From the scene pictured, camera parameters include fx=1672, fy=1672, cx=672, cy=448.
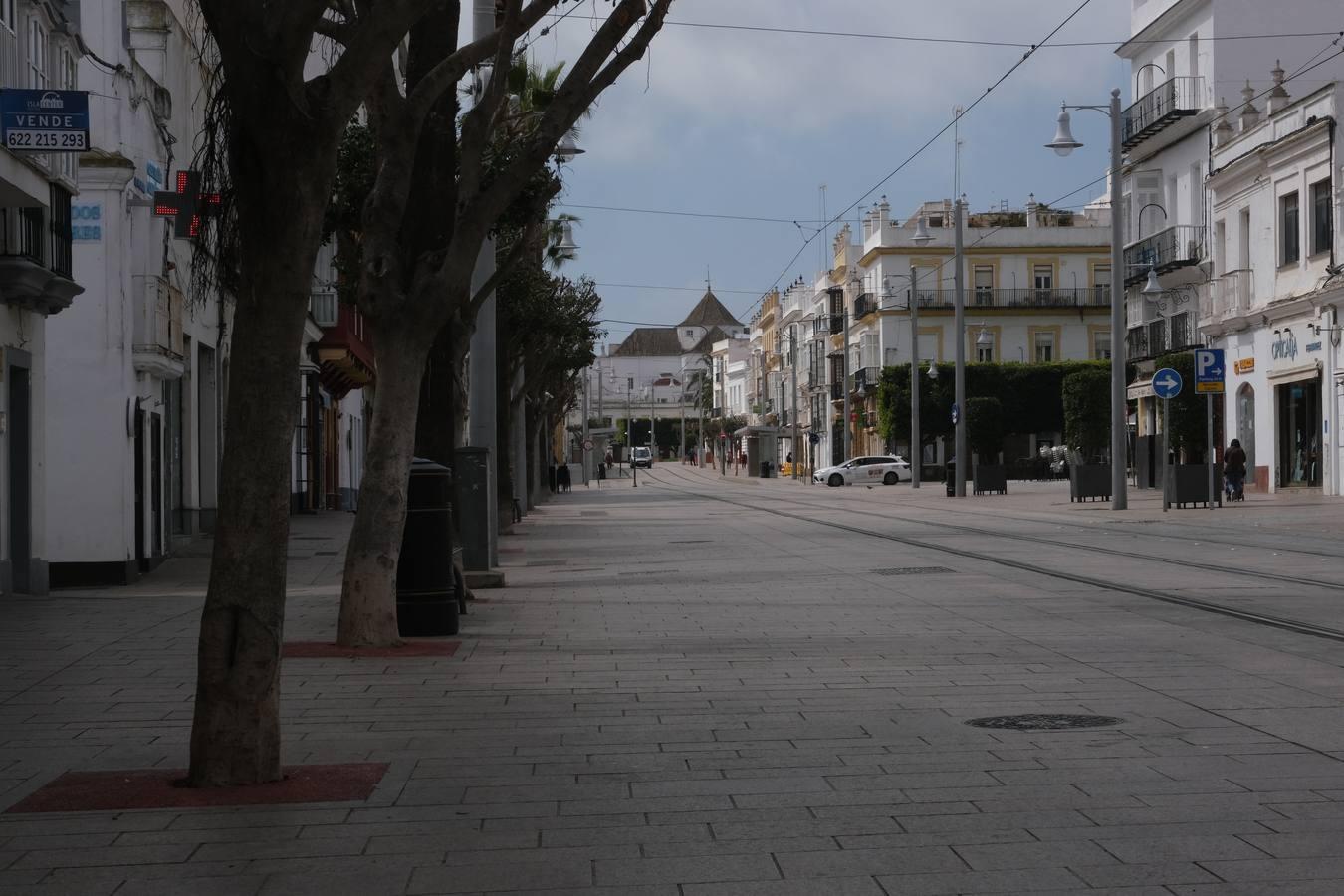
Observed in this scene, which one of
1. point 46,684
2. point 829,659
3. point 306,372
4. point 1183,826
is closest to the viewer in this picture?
point 1183,826

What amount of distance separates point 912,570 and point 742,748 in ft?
37.5

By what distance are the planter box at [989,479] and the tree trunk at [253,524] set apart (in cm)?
4566

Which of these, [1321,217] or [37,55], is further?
[1321,217]

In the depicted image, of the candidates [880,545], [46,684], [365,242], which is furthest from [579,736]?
[880,545]

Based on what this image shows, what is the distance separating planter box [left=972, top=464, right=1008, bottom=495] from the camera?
2039 inches

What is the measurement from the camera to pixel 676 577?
1936 cm

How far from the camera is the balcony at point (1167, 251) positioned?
166 ft

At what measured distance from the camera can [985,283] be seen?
91.2 metres

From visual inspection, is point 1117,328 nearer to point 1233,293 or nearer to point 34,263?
point 1233,293

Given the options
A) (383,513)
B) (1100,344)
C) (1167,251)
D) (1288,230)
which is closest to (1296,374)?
(1288,230)

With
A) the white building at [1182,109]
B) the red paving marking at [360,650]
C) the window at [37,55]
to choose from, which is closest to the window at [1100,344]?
the white building at [1182,109]

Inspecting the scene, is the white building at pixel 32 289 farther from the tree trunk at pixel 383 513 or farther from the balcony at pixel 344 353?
the balcony at pixel 344 353

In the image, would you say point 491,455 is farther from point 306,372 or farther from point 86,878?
point 306,372

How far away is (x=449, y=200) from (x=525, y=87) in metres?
10.3
